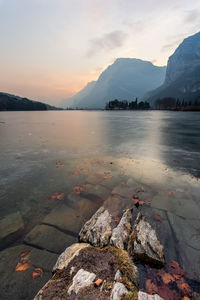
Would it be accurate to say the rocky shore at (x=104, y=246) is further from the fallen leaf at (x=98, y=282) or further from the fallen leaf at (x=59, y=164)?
the fallen leaf at (x=59, y=164)

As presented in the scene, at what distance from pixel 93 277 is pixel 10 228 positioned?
9.49ft

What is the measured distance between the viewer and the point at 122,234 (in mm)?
3361

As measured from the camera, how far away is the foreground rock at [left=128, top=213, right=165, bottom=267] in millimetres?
2886

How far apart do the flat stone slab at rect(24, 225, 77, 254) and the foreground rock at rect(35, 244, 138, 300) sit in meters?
0.56

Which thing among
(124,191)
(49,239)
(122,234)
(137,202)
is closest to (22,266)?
(49,239)

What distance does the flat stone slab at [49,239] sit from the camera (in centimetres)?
330

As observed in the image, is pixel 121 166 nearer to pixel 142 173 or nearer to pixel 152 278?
pixel 142 173

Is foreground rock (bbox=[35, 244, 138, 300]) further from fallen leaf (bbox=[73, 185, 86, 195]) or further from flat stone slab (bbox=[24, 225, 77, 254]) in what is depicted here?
fallen leaf (bbox=[73, 185, 86, 195])

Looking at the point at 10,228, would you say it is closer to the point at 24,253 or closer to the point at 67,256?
the point at 24,253

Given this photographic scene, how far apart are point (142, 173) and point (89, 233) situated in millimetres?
4596

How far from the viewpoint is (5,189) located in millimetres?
5770

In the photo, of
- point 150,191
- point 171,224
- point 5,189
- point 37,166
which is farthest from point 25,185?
point 171,224

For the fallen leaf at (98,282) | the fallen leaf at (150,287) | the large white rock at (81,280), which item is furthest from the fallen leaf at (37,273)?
the fallen leaf at (150,287)

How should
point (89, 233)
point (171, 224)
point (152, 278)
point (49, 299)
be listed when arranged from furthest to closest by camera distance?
point (171, 224) → point (89, 233) → point (152, 278) → point (49, 299)
